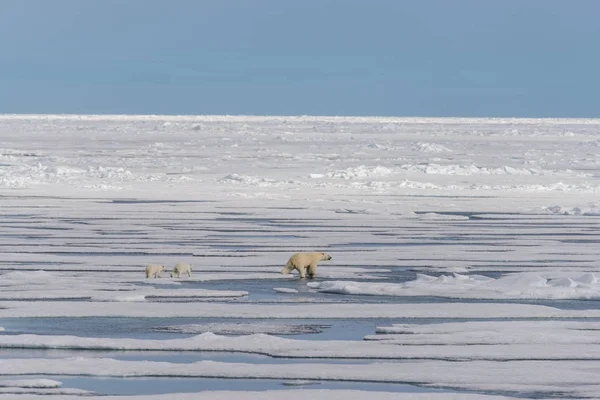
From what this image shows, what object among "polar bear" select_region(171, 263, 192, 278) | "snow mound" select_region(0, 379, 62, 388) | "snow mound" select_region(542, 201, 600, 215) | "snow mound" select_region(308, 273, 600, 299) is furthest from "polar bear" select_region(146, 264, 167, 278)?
"snow mound" select_region(542, 201, 600, 215)

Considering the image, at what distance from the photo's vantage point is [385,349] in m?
7.49

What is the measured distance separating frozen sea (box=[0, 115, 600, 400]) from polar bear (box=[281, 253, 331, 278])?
100 millimetres

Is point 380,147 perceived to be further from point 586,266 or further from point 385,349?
point 385,349

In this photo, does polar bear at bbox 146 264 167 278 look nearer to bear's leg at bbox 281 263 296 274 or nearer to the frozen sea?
the frozen sea

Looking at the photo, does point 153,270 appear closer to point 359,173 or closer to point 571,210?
point 571,210

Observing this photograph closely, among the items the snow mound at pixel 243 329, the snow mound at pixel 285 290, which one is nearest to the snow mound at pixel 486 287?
the snow mound at pixel 285 290

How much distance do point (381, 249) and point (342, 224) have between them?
3.12m

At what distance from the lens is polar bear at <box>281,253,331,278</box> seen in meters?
11.0

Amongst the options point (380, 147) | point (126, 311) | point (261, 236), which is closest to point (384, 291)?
point (126, 311)

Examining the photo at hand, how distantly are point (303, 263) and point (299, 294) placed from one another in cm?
97

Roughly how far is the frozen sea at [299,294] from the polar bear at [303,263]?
3.9 inches

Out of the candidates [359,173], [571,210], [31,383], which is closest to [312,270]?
[31,383]

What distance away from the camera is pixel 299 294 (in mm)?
10047

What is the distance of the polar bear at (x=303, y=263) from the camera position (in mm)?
10969
